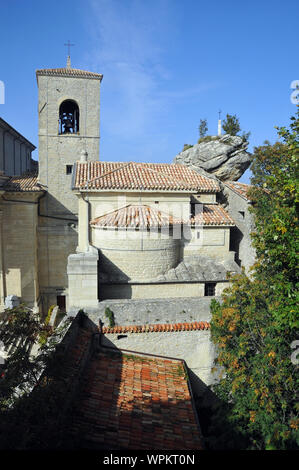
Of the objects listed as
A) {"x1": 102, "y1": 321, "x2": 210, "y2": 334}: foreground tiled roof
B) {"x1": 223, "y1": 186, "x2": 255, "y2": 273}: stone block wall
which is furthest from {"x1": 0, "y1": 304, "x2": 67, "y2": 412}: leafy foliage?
{"x1": 223, "y1": 186, "x2": 255, "y2": 273}: stone block wall

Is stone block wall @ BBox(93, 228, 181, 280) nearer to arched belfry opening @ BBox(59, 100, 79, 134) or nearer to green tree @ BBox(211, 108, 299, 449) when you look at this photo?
green tree @ BBox(211, 108, 299, 449)

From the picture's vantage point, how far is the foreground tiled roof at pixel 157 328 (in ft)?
38.7

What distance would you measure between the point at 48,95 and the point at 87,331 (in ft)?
54.0

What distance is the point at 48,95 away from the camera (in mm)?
21203

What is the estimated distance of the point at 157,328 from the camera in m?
11.9

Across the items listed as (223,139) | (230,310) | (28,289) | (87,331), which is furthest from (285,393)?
(223,139)

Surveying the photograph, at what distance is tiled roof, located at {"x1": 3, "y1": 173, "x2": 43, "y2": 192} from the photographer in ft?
63.1

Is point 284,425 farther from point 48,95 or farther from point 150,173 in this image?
point 48,95

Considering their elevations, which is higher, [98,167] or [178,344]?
[98,167]

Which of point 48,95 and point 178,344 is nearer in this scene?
point 178,344

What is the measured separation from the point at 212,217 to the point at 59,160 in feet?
36.3

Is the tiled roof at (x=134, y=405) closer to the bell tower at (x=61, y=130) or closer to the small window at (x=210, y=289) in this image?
the small window at (x=210, y=289)

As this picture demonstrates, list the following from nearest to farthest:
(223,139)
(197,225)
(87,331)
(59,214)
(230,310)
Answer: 1. (230,310)
2. (87,331)
3. (197,225)
4. (59,214)
5. (223,139)

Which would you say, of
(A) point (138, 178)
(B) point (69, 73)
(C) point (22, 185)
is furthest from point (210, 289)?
(B) point (69, 73)
